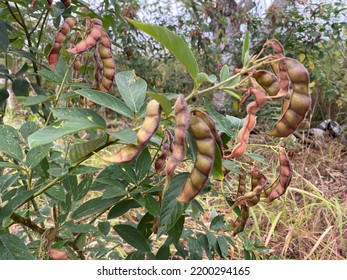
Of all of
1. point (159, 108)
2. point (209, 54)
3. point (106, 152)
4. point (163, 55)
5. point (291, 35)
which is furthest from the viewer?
point (163, 55)

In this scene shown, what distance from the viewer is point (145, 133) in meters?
0.48

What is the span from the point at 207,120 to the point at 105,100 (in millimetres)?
148

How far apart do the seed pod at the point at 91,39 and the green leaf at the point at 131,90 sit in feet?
0.25

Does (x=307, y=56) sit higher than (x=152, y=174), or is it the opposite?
(x=152, y=174)

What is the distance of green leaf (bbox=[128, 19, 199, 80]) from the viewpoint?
0.44m

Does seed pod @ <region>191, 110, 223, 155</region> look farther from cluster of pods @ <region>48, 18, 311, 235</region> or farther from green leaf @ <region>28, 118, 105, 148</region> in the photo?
green leaf @ <region>28, 118, 105, 148</region>

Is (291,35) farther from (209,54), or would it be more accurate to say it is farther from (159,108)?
(159,108)

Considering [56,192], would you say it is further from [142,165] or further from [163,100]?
[163,100]

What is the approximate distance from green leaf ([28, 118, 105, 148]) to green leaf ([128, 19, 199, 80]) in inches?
5.1

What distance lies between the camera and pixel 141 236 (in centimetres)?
86

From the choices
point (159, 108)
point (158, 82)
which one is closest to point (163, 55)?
point (158, 82)

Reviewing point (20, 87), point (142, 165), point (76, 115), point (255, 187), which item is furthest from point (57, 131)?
point (20, 87)

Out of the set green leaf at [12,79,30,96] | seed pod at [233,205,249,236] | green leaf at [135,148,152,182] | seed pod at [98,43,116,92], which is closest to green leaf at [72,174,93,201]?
green leaf at [135,148,152,182]
